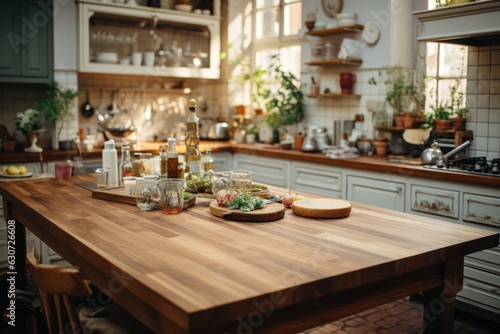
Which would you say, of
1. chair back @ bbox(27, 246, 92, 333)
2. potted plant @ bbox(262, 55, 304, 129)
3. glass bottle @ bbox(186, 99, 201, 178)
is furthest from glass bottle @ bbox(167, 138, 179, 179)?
potted plant @ bbox(262, 55, 304, 129)

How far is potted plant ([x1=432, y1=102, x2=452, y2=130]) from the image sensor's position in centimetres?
443

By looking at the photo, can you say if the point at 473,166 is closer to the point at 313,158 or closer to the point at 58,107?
the point at 313,158

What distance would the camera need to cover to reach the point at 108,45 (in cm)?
578

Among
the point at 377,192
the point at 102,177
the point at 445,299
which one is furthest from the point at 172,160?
the point at 377,192

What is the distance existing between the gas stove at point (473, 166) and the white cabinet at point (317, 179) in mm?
865

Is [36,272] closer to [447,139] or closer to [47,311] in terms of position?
[47,311]

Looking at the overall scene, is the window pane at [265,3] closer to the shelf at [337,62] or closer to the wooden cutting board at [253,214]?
the shelf at [337,62]

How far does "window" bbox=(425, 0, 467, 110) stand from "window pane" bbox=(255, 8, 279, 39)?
1.95 meters

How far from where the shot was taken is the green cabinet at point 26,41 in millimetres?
4934

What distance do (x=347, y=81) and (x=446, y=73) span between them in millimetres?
895

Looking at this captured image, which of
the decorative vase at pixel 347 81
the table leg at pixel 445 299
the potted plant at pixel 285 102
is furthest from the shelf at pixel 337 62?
the table leg at pixel 445 299

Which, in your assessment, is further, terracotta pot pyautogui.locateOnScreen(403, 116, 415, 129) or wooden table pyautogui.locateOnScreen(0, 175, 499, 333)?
terracotta pot pyautogui.locateOnScreen(403, 116, 415, 129)

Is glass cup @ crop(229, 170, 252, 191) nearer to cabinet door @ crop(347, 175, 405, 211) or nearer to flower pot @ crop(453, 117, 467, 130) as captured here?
cabinet door @ crop(347, 175, 405, 211)

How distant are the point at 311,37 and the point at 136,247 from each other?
413 centimetres
